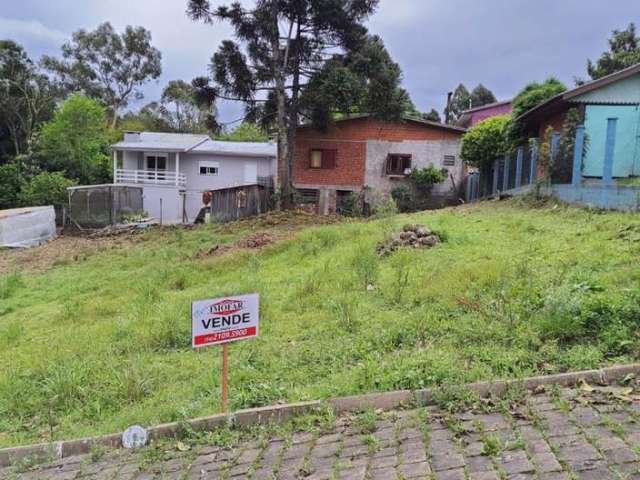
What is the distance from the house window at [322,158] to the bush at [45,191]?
46.0 feet

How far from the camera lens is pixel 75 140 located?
104 feet

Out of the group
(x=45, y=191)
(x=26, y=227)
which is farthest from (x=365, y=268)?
(x=45, y=191)

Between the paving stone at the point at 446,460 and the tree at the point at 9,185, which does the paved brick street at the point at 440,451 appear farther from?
the tree at the point at 9,185

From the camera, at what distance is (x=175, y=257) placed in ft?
40.7

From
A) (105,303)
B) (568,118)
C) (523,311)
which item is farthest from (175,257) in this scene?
(568,118)

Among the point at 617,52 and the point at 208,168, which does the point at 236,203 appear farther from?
the point at 617,52

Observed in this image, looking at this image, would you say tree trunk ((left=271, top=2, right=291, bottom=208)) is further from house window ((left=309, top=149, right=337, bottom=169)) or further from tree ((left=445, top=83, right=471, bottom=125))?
tree ((left=445, top=83, right=471, bottom=125))

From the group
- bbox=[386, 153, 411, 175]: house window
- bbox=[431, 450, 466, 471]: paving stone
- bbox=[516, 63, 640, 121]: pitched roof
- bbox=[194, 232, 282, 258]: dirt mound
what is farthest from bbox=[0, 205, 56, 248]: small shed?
bbox=[431, 450, 466, 471]: paving stone

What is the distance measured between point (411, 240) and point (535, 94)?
1032cm

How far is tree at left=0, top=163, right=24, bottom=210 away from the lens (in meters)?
28.7

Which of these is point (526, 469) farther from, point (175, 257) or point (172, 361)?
point (175, 257)

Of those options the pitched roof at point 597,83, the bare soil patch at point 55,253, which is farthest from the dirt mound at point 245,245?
the pitched roof at point 597,83

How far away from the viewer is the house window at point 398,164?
24.1 metres

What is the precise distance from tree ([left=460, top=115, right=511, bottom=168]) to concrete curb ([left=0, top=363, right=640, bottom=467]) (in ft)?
54.2
